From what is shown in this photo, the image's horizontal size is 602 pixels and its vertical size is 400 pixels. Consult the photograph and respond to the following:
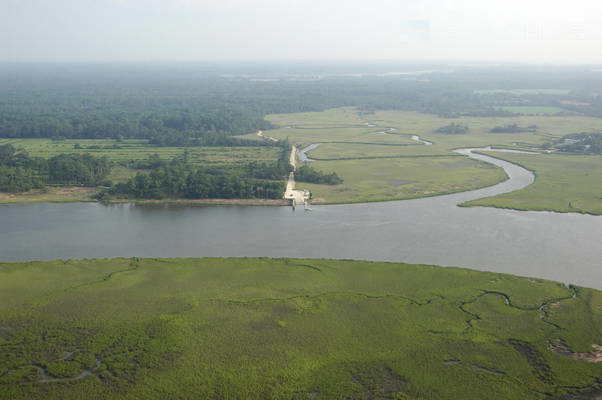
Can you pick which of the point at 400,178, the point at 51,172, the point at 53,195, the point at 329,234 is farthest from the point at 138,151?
the point at 329,234

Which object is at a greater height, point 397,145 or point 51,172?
point 397,145

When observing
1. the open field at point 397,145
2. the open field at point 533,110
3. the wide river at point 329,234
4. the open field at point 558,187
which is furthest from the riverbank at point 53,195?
the open field at point 533,110

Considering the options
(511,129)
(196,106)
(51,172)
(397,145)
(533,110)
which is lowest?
(51,172)

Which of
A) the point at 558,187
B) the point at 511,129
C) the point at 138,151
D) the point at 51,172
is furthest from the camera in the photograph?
the point at 511,129

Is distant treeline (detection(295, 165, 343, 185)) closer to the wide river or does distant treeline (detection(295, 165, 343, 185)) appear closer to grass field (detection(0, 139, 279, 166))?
the wide river

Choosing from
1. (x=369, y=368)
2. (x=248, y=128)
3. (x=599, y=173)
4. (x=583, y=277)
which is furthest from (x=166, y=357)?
(x=248, y=128)

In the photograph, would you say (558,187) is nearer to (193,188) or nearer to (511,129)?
(193,188)
